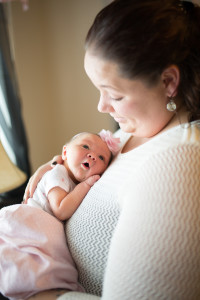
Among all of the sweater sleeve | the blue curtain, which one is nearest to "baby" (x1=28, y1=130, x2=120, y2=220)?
the sweater sleeve

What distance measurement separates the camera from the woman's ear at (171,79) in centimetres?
84

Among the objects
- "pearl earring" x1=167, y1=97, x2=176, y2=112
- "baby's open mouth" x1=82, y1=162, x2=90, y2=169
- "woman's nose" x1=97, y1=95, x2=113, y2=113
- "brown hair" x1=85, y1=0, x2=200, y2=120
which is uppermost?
"brown hair" x1=85, y1=0, x2=200, y2=120

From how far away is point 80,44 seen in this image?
2.54 m

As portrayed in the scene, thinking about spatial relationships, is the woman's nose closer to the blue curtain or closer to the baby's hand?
the baby's hand

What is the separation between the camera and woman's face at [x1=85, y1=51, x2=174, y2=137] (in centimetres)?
85

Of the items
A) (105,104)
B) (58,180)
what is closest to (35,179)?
(58,180)

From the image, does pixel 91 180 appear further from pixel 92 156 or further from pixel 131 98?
pixel 131 98

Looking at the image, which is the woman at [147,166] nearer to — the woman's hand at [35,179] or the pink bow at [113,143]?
the pink bow at [113,143]

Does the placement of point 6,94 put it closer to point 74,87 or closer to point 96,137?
point 74,87

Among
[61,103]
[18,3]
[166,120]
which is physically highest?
[18,3]

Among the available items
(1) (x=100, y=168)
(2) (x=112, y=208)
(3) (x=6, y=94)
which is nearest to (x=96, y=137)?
(1) (x=100, y=168)

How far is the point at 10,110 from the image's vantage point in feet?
6.77

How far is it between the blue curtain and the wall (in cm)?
54

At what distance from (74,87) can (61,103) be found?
0.24 meters
